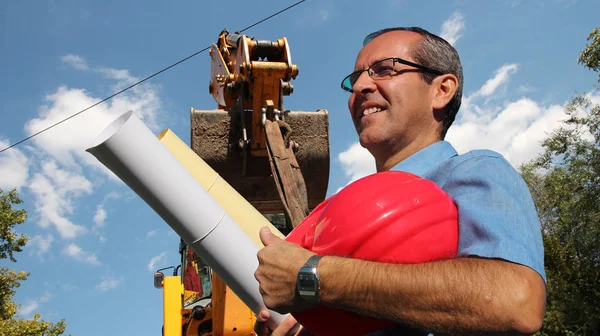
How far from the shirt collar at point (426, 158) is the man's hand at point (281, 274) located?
0.42 metres

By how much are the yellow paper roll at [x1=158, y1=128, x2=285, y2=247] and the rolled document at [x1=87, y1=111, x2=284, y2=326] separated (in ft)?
1.99

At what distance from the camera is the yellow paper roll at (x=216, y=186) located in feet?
7.47

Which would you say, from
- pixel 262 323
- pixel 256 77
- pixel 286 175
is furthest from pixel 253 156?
pixel 262 323

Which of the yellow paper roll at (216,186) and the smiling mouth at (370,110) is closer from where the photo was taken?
the smiling mouth at (370,110)

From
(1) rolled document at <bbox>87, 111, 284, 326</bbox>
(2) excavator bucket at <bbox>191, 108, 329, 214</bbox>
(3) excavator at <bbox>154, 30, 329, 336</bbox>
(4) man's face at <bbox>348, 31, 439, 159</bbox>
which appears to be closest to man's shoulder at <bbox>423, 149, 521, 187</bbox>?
(4) man's face at <bbox>348, 31, 439, 159</bbox>

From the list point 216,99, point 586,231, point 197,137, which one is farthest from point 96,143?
point 586,231

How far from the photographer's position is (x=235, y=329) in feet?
14.4

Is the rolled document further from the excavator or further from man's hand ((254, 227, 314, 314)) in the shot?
the excavator

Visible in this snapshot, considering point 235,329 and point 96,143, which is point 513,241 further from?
point 235,329

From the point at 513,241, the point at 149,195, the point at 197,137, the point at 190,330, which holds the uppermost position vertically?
the point at 197,137

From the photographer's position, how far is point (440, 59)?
1.69 meters

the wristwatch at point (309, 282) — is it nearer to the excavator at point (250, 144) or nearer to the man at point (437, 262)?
the man at point (437, 262)

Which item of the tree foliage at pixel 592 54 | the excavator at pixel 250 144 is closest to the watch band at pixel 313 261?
the excavator at pixel 250 144

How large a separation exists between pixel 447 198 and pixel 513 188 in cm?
17
